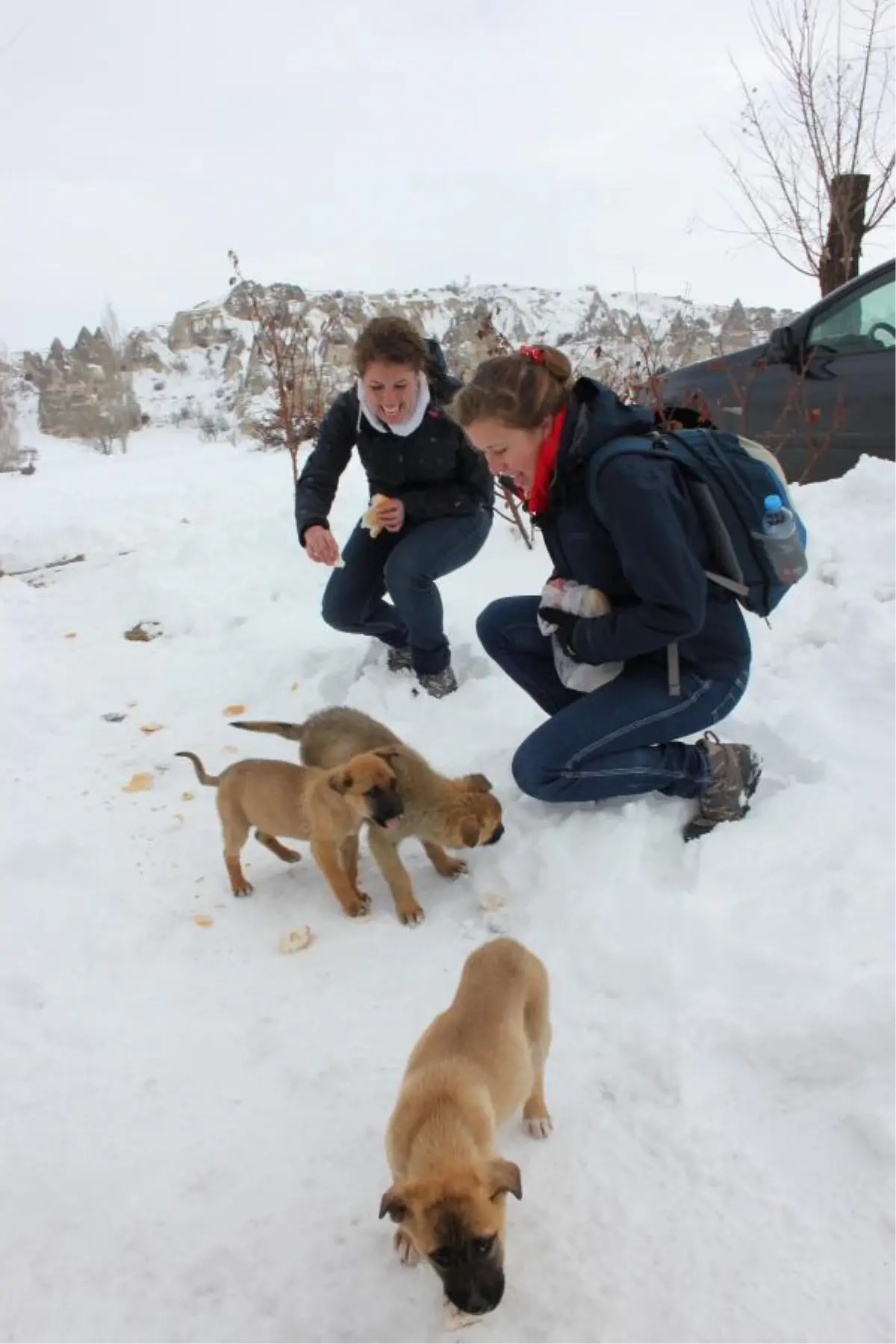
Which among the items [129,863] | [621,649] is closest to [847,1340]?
[621,649]

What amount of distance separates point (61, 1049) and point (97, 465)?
13769 millimetres

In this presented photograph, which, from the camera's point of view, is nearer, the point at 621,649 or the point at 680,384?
the point at 621,649

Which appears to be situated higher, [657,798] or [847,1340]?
[657,798]

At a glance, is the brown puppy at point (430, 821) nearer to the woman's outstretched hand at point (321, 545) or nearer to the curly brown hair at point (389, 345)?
the woman's outstretched hand at point (321, 545)

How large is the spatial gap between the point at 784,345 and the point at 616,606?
13.3ft

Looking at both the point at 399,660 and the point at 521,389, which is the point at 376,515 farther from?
the point at 521,389

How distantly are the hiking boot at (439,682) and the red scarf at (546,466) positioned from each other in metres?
1.65

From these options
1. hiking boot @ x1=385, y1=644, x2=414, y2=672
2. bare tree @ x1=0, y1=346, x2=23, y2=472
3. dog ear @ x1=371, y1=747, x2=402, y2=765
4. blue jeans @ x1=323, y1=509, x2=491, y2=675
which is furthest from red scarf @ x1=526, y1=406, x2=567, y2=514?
bare tree @ x1=0, y1=346, x2=23, y2=472

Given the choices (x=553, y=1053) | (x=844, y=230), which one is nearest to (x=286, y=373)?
(x=844, y=230)

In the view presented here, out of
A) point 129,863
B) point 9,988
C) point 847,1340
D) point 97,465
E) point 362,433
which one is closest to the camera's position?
point 847,1340

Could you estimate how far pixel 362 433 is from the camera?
462 cm

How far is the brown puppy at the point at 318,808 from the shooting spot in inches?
123

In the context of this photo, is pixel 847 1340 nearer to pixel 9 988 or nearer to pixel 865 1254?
pixel 865 1254

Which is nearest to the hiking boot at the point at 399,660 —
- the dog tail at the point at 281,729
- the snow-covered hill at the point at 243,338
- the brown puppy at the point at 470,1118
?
the dog tail at the point at 281,729
